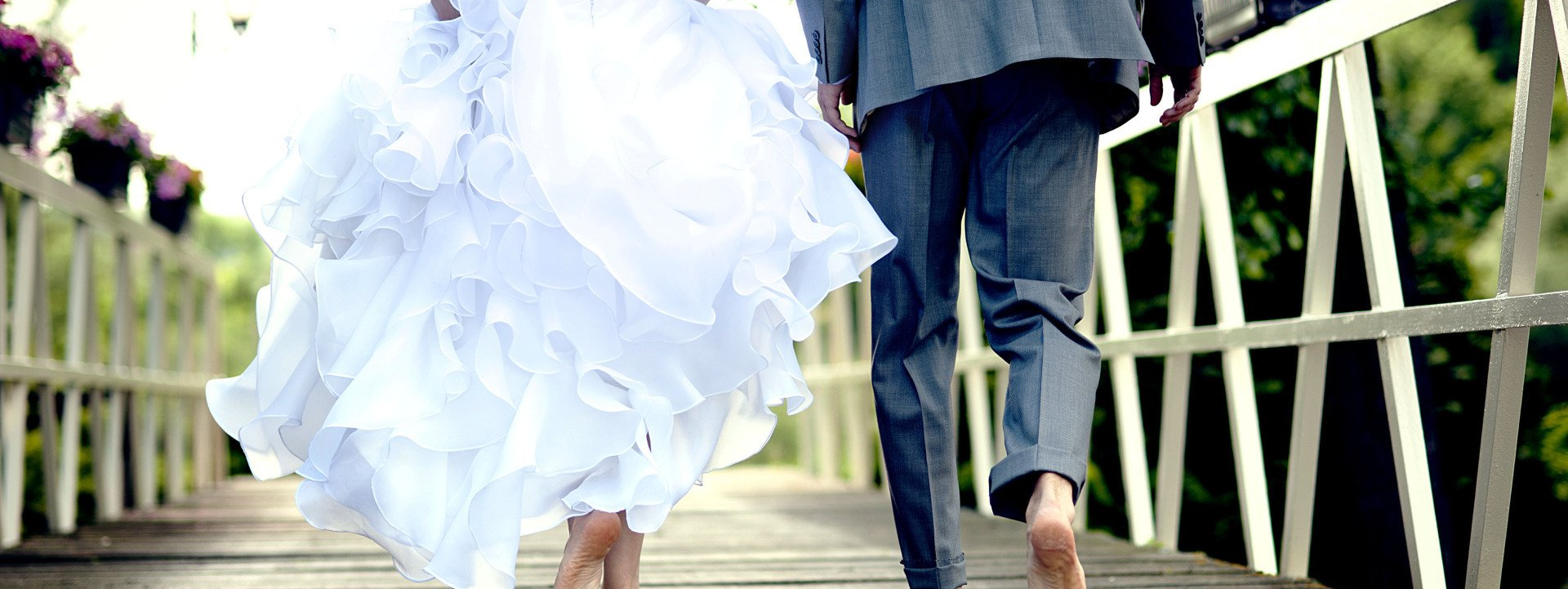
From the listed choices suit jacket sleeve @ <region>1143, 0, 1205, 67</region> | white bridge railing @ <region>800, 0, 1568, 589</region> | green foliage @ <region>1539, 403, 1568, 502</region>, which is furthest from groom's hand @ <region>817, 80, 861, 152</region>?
green foliage @ <region>1539, 403, 1568, 502</region>

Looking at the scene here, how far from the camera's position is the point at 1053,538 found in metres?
1.50

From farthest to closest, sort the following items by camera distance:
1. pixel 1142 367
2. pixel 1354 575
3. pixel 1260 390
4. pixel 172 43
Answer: pixel 1142 367, pixel 1260 390, pixel 172 43, pixel 1354 575

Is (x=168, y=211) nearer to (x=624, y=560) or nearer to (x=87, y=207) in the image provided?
(x=87, y=207)

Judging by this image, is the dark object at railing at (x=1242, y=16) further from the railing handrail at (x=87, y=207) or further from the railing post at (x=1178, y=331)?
the railing handrail at (x=87, y=207)

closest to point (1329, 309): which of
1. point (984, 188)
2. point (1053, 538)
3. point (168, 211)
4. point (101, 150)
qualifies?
point (984, 188)

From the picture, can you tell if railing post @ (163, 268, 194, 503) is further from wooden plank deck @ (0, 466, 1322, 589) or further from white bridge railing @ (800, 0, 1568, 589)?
white bridge railing @ (800, 0, 1568, 589)

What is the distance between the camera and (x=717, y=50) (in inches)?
77.0

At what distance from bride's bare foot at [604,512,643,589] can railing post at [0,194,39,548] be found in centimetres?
211

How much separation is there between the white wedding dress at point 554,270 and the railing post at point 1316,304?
936 mm

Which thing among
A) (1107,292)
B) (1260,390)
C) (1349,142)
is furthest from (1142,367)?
(1349,142)

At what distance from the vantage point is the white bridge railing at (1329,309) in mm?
1758

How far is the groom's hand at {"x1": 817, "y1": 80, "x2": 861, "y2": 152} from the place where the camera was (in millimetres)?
1923

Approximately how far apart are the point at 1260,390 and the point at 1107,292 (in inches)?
40.4

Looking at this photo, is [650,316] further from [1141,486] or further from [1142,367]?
[1142,367]
